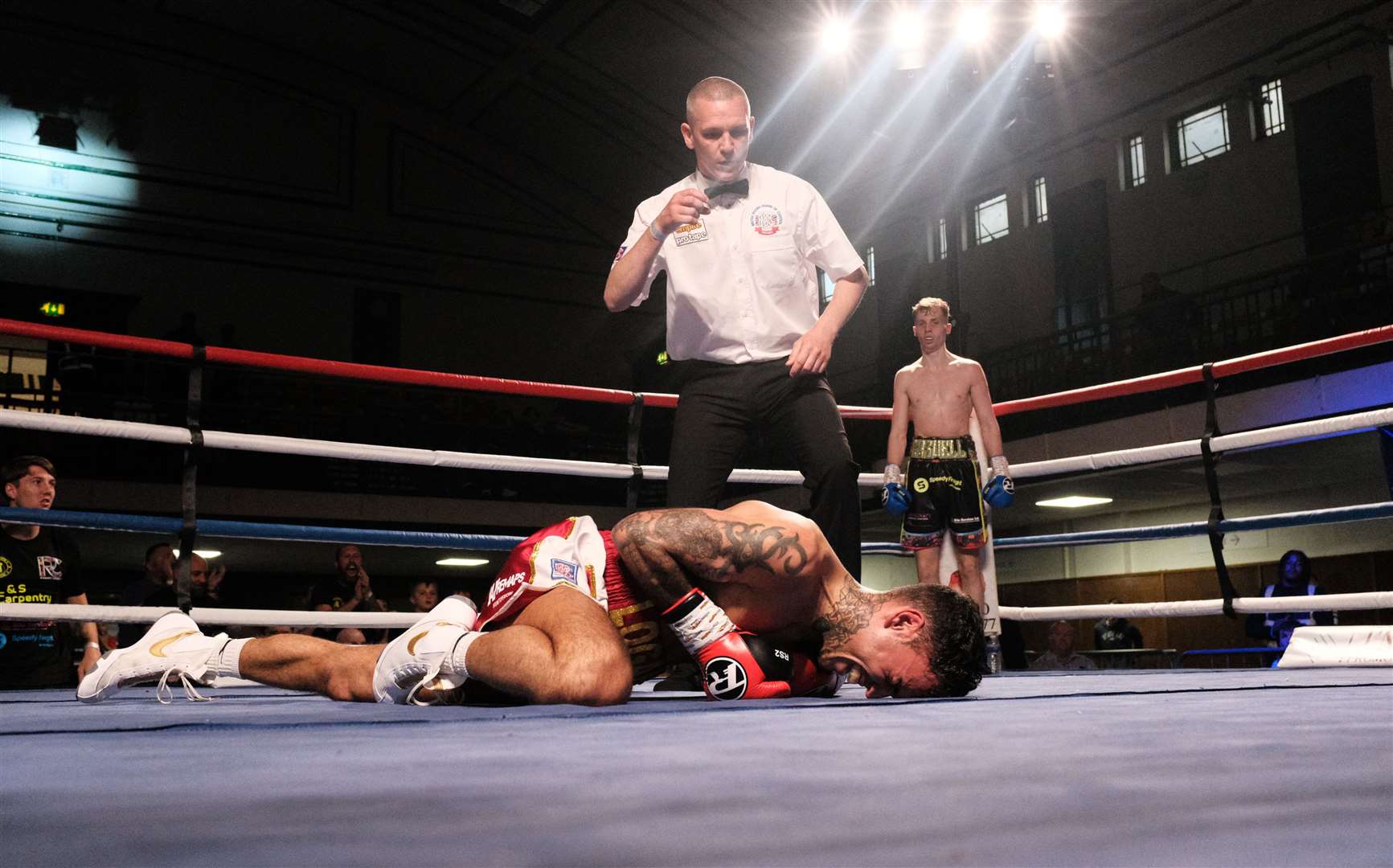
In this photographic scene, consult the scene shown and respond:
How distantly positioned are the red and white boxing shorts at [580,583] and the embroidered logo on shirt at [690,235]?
943 mm

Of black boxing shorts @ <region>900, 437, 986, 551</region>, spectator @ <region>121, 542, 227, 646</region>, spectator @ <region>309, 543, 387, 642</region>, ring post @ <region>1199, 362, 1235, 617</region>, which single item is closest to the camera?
ring post @ <region>1199, 362, 1235, 617</region>

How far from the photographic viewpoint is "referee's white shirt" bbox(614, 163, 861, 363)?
2562 mm

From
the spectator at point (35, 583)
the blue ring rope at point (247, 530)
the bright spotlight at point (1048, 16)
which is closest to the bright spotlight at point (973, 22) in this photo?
the bright spotlight at point (1048, 16)

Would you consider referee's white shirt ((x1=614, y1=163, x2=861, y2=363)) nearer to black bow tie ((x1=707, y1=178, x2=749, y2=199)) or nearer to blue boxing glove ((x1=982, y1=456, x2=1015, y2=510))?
black bow tie ((x1=707, y1=178, x2=749, y2=199))

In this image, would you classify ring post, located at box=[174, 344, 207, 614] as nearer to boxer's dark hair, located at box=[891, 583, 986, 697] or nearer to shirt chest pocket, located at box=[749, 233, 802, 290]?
shirt chest pocket, located at box=[749, 233, 802, 290]

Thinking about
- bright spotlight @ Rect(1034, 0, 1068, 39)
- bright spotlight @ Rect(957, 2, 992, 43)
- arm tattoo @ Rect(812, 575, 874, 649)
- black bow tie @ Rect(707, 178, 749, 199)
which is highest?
bright spotlight @ Rect(1034, 0, 1068, 39)

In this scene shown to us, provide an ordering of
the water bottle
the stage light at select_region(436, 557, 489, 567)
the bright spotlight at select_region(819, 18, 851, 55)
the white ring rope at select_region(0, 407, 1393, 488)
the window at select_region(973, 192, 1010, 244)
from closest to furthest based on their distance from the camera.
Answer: the white ring rope at select_region(0, 407, 1393, 488)
the water bottle
the bright spotlight at select_region(819, 18, 851, 55)
the window at select_region(973, 192, 1010, 244)
the stage light at select_region(436, 557, 489, 567)

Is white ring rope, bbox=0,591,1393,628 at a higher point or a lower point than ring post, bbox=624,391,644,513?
lower

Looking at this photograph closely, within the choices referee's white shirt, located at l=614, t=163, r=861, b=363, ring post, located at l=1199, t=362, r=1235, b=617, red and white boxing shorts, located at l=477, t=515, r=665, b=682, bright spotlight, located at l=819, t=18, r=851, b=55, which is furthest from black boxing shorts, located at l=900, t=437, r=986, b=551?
bright spotlight, located at l=819, t=18, r=851, b=55

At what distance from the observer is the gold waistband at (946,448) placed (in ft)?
11.9

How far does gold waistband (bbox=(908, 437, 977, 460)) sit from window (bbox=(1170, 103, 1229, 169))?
8203 mm

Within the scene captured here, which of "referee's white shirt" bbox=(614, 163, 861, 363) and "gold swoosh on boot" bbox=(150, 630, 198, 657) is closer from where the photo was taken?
"gold swoosh on boot" bbox=(150, 630, 198, 657)

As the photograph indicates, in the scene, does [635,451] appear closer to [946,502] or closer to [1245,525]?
[946,502]

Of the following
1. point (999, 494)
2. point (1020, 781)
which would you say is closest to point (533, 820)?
point (1020, 781)
